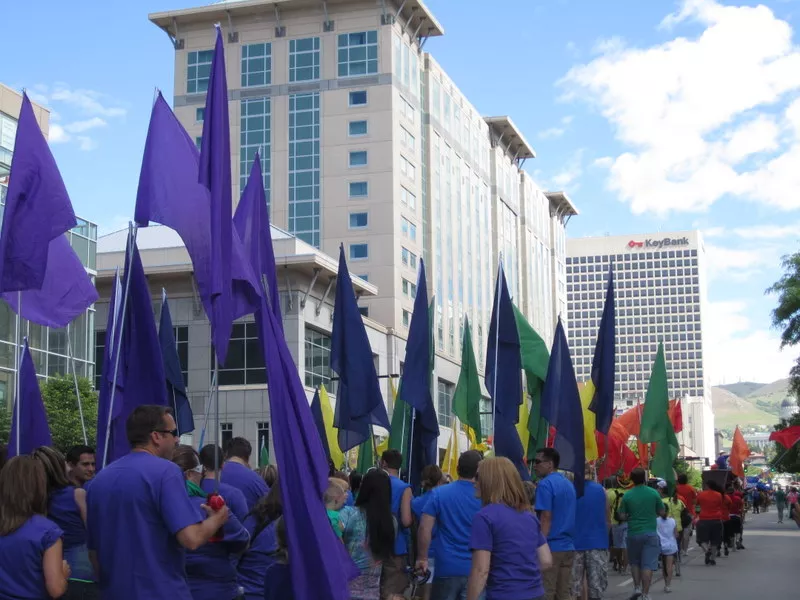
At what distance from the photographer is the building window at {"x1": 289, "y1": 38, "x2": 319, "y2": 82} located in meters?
68.6

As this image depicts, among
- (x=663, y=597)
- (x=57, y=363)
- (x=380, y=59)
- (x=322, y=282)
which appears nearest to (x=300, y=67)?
(x=380, y=59)

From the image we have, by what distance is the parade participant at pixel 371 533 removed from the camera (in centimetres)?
809

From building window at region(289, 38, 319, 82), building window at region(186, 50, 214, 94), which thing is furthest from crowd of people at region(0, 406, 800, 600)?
building window at region(186, 50, 214, 94)

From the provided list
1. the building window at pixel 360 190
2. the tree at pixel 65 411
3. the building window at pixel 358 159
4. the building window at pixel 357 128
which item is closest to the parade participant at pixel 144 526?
the tree at pixel 65 411

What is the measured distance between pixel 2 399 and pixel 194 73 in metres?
39.7

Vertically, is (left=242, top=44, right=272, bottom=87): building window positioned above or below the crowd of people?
above

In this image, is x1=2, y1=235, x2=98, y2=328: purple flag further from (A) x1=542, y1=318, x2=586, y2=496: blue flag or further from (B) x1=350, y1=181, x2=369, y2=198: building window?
(B) x1=350, y1=181, x2=369, y2=198: building window

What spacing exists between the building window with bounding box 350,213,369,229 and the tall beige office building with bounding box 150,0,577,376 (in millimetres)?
55

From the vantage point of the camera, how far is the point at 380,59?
67375 mm

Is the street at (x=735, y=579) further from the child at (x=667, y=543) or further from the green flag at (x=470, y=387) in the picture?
the green flag at (x=470, y=387)

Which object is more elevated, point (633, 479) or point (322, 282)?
point (322, 282)

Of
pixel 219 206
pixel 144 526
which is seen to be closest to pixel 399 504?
pixel 219 206

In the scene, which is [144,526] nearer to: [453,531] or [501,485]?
[501,485]

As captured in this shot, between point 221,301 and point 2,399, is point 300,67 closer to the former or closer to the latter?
point 2,399
